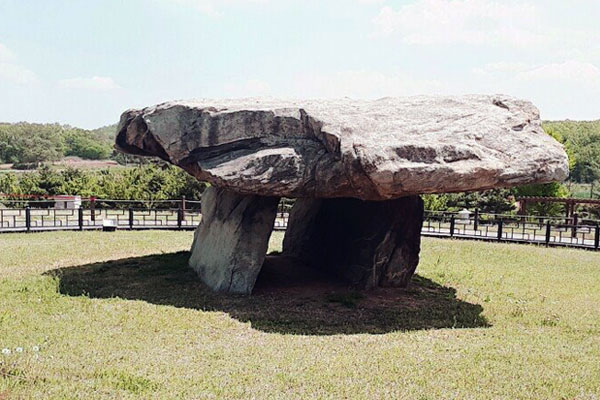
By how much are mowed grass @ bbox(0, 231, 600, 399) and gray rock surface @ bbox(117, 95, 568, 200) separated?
2.01 m

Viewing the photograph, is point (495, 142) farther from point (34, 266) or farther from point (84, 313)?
point (34, 266)

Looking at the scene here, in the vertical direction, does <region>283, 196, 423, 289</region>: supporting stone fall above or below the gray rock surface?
below

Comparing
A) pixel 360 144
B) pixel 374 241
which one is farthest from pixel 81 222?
pixel 360 144

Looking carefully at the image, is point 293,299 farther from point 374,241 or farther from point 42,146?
point 42,146

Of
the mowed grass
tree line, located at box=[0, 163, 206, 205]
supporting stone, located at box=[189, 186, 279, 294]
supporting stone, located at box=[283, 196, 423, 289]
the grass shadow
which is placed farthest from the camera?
tree line, located at box=[0, 163, 206, 205]

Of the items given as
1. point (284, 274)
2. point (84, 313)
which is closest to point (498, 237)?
point (284, 274)

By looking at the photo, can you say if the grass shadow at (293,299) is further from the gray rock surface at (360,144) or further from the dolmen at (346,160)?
the gray rock surface at (360,144)

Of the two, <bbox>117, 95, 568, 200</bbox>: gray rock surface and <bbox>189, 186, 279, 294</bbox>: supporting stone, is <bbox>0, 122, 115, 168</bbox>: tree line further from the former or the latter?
<bbox>117, 95, 568, 200</bbox>: gray rock surface

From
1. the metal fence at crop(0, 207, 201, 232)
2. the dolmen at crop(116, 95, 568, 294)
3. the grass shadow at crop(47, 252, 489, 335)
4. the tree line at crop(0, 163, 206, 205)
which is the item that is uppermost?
the dolmen at crop(116, 95, 568, 294)

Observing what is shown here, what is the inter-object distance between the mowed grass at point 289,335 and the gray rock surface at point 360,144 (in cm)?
201

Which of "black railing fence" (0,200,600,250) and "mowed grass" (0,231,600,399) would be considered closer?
"mowed grass" (0,231,600,399)

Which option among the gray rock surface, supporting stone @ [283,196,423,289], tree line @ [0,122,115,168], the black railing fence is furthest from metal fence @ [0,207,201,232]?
tree line @ [0,122,115,168]

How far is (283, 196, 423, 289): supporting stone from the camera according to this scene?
10961mm

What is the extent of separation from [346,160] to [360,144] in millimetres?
301
